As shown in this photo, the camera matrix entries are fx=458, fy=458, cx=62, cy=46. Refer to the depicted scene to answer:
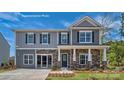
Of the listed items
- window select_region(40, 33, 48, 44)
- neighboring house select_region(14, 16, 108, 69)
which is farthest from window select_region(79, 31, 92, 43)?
window select_region(40, 33, 48, 44)

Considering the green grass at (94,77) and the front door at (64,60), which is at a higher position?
the front door at (64,60)

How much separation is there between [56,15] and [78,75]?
4.05 m

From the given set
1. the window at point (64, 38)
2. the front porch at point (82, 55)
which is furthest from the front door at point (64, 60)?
the window at point (64, 38)

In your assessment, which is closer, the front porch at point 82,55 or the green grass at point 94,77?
the green grass at point 94,77

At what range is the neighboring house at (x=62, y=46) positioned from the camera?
2906cm

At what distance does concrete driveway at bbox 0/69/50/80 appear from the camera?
24.7 meters

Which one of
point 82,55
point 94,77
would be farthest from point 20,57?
point 94,77

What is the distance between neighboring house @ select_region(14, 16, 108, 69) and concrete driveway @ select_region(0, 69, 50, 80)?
1.01m

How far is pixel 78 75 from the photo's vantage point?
25828 mm

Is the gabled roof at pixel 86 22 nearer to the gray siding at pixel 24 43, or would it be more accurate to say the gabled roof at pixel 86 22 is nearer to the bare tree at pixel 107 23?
the bare tree at pixel 107 23

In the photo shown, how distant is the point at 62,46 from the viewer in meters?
30.0

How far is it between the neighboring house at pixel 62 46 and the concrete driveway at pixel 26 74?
3.30 ft
